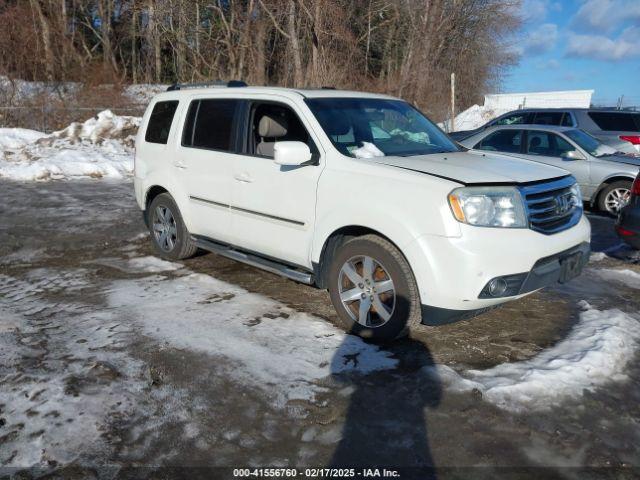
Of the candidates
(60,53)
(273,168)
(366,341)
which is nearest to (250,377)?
(366,341)

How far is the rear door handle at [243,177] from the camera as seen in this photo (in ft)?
15.7

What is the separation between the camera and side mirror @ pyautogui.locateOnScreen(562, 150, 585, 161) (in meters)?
8.71

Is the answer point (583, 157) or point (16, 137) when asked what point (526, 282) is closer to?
point (583, 157)

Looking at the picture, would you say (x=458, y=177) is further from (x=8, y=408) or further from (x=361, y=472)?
(x=8, y=408)

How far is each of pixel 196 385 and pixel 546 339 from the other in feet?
8.82

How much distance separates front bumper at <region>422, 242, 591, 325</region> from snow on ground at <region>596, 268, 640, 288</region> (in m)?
2.15

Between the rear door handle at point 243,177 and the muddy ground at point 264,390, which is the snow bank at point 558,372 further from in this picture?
the rear door handle at point 243,177

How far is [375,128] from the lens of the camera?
4.68 m

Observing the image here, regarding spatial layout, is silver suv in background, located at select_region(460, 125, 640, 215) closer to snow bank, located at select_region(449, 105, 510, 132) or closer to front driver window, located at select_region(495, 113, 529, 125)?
front driver window, located at select_region(495, 113, 529, 125)

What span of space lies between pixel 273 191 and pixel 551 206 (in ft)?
7.25

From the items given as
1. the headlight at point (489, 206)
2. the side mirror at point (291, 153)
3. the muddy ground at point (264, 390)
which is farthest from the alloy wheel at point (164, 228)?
the headlight at point (489, 206)

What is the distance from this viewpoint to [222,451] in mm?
2785

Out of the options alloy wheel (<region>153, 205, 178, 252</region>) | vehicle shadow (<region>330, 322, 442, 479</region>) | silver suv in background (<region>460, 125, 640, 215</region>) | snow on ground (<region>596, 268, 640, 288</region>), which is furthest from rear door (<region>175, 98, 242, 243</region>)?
silver suv in background (<region>460, 125, 640, 215</region>)

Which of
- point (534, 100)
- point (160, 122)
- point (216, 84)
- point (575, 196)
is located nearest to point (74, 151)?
point (160, 122)
